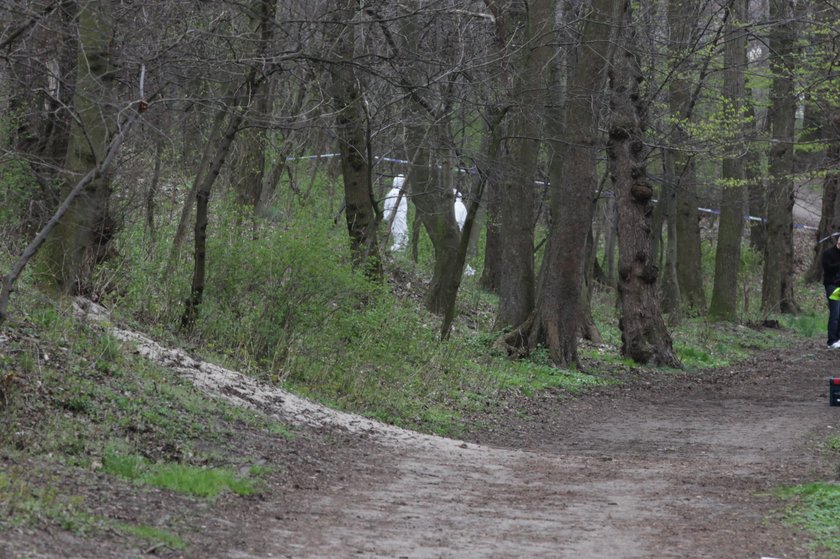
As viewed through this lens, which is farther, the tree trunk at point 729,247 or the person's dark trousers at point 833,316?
the tree trunk at point 729,247

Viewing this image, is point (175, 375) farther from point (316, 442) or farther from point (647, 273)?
point (647, 273)

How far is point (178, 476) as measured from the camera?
24.6 feet

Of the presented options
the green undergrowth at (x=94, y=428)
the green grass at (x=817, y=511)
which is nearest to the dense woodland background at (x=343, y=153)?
the green undergrowth at (x=94, y=428)

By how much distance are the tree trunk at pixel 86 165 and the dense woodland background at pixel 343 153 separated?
0.11 feet

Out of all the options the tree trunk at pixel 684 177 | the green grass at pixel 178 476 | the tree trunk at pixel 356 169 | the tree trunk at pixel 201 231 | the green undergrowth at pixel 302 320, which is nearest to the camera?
the green grass at pixel 178 476

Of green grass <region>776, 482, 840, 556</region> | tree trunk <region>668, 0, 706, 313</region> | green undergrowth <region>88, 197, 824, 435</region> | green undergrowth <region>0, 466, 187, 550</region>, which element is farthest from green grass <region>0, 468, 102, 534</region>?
tree trunk <region>668, 0, 706, 313</region>

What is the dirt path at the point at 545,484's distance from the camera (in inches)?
258

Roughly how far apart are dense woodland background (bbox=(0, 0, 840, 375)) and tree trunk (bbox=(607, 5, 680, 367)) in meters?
0.04

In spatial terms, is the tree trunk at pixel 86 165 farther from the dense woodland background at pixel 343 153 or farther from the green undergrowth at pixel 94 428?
the green undergrowth at pixel 94 428

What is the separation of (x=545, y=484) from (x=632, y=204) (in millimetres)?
10691

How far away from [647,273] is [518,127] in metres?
3.41

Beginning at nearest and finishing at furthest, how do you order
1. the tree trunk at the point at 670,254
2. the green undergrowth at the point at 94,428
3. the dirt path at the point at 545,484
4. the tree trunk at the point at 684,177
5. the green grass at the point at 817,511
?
the green undergrowth at the point at 94,428, the dirt path at the point at 545,484, the green grass at the point at 817,511, the tree trunk at the point at 684,177, the tree trunk at the point at 670,254

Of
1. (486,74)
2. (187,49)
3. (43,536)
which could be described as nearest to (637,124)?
(486,74)

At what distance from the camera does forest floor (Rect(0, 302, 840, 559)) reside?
21.0 ft
